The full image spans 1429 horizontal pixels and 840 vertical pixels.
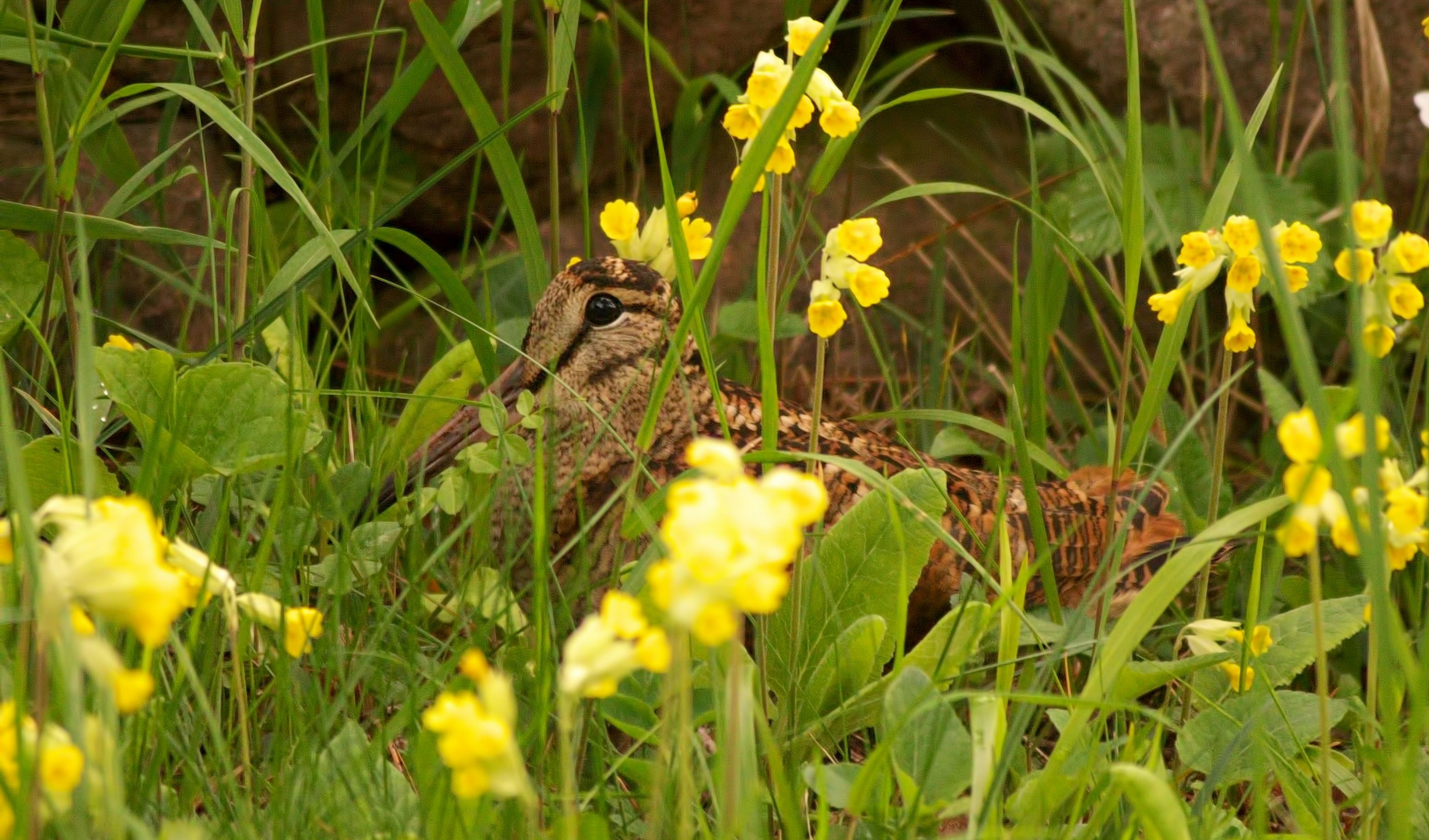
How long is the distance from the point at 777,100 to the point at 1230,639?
0.91m

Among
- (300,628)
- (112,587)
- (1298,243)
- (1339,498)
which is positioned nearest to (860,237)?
(1298,243)

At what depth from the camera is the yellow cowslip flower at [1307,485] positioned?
1.21 meters

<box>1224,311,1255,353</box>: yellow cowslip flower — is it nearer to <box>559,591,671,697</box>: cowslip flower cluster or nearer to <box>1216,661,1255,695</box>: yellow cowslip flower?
<box>1216,661,1255,695</box>: yellow cowslip flower

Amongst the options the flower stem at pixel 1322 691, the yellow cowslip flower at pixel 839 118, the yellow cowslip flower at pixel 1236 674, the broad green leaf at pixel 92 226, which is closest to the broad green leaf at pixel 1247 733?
the yellow cowslip flower at pixel 1236 674

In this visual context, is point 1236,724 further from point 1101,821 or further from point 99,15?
point 99,15

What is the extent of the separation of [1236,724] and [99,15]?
1.94 m

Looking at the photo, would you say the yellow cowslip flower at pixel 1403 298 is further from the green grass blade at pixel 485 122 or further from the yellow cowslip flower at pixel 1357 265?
the green grass blade at pixel 485 122

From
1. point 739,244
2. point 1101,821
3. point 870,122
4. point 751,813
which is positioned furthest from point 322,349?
point 870,122

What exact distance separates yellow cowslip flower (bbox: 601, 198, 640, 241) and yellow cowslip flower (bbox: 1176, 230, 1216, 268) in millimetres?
1017

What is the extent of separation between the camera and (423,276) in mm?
3953

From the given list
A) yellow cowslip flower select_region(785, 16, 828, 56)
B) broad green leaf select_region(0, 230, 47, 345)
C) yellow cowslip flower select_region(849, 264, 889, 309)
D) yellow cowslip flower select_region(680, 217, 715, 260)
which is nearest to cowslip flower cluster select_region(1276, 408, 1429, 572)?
yellow cowslip flower select_region(849, 264, 889, 309)

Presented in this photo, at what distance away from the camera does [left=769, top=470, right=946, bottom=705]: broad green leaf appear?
2.06 metres

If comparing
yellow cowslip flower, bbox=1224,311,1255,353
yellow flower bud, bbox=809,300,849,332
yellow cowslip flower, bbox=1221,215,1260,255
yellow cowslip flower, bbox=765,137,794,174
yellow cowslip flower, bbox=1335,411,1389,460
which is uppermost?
yellow cowslip flower, bbox=765,137,794,174

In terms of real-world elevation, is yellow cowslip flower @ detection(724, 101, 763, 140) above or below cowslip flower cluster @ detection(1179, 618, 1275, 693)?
above
